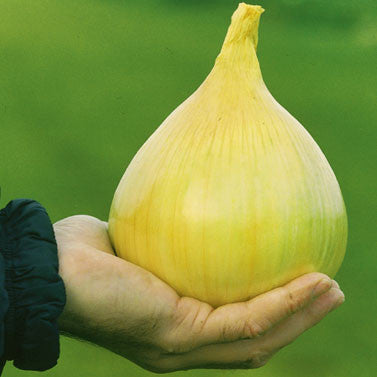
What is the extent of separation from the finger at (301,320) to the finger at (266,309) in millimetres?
54

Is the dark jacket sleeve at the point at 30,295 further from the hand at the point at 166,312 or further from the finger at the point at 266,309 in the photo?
the finger at the point at 266,309

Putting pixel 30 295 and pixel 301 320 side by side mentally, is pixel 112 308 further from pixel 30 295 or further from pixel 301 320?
pixel 301 320

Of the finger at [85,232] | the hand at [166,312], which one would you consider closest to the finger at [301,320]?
the hand at [166,312]

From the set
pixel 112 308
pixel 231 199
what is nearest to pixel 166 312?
pixel 112 308

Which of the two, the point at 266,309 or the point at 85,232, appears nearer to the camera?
the point at 266,309

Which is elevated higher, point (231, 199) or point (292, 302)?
point (231, 199)

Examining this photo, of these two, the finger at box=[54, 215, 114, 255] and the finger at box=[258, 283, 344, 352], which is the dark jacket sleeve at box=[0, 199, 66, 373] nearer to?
the finger at box=[54, 215, 114, 255]

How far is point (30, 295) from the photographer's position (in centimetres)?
79

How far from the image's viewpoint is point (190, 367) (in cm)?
99

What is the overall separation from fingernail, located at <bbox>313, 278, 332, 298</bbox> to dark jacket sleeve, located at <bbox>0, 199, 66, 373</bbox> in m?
0.30

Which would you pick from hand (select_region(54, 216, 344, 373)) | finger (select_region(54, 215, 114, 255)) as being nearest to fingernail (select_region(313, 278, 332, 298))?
hand (select_region(54, 216, 344, 373))

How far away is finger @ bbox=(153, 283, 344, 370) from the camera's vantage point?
3.04ft

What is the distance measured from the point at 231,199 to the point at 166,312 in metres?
0.17

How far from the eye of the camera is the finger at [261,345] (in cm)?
93
